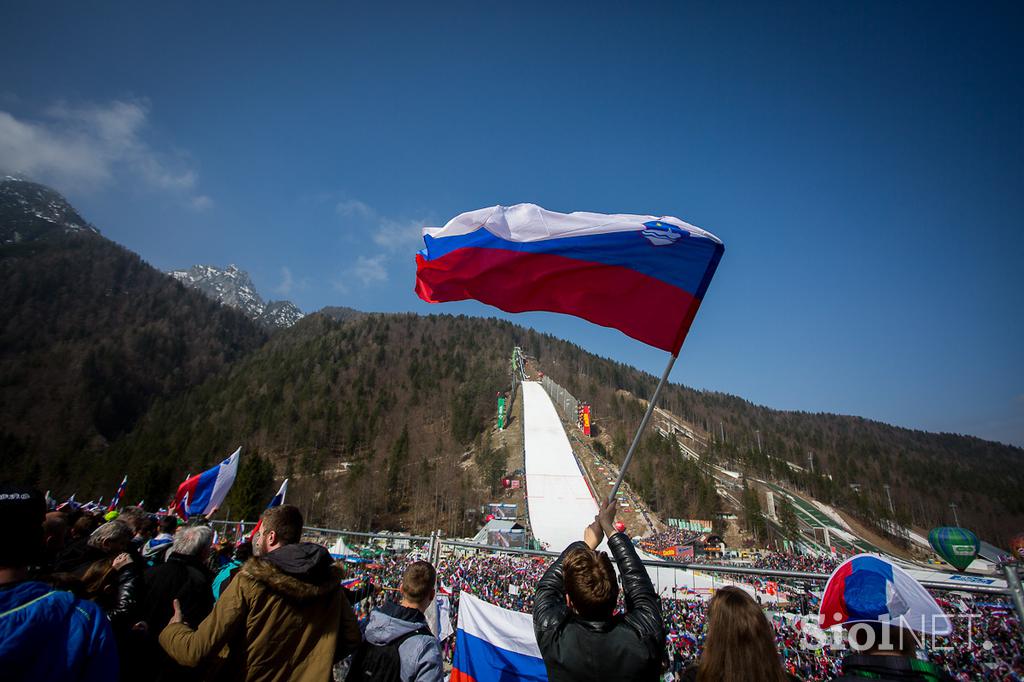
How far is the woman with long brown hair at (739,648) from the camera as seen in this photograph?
6.11 ft

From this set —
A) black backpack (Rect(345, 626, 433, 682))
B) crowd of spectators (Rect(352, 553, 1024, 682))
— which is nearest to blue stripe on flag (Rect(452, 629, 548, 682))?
crowd of spectators (Rect(352, 553, 1024, 682))

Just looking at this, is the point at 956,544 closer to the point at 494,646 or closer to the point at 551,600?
the point at 494,646

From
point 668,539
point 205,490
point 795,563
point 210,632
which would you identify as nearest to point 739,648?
point 210,632

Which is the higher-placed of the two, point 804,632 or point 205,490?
point 804,632

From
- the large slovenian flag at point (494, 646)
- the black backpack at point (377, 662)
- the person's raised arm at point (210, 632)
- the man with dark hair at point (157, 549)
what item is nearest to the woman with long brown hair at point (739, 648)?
the black backpack at point (377, 662)

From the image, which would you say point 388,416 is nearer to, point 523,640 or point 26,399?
point 26,399

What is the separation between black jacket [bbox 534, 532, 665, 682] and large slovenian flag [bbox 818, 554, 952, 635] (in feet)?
2.85

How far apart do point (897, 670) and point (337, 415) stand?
324 ft

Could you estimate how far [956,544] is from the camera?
34969mm

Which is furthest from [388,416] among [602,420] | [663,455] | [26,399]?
[26,399]

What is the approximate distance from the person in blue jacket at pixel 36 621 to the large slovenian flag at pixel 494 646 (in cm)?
350

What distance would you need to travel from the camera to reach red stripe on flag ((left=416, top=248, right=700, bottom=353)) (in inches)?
181

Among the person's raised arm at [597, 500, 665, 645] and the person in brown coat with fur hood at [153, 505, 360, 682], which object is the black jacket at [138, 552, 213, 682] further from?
the person's raised arm at [597, 500, 665, 645]

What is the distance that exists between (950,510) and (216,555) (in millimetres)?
125541
